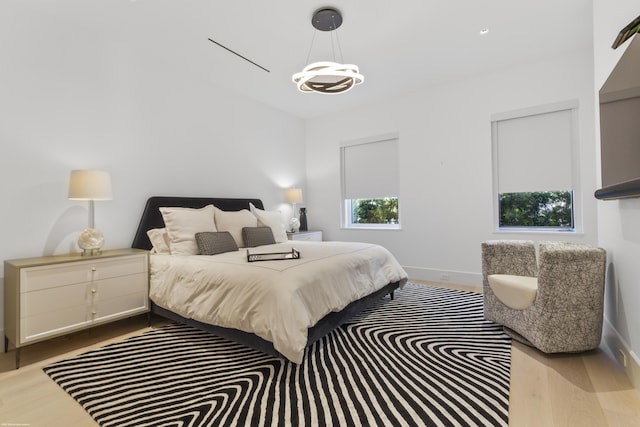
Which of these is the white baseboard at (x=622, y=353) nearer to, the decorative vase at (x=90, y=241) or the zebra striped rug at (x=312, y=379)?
the zebra striped rug at (x=312, y=379)

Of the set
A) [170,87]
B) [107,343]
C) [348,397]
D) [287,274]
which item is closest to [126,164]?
[170,87]

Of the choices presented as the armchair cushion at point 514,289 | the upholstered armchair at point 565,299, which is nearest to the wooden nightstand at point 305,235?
the armchair cushion at point 514,289

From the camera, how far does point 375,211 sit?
4.93 meters

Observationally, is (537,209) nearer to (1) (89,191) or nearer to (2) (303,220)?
(2) (303,220)

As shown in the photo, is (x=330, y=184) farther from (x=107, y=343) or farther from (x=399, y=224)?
(x=107, y=343)

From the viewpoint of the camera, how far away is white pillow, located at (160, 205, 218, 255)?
2.91 meters

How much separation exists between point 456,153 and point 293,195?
99.0 inches

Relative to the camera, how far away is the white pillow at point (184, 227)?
291 centimetres

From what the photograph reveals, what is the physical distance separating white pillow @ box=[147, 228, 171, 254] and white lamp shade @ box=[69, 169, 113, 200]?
63 cm

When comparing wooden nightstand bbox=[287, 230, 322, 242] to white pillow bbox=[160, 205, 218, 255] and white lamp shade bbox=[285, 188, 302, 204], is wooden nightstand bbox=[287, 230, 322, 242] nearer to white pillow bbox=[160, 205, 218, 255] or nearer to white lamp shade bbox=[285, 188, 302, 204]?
white lamp shade bbox=[285, 188, 302, 204]

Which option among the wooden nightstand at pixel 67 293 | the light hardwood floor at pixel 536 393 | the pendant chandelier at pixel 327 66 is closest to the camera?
the light hardwood floor at pixel 536 393

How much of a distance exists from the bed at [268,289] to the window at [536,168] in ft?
6.05

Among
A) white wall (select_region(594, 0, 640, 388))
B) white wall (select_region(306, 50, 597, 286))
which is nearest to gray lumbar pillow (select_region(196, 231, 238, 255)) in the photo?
white wall (select_region(306, 50, 597, 286))

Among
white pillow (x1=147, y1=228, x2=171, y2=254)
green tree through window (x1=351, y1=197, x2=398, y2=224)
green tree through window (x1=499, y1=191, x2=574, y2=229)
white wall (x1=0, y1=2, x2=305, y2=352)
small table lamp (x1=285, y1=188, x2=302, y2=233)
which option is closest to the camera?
white wall (x1=0, y1=2, x2=305, y2=352)
